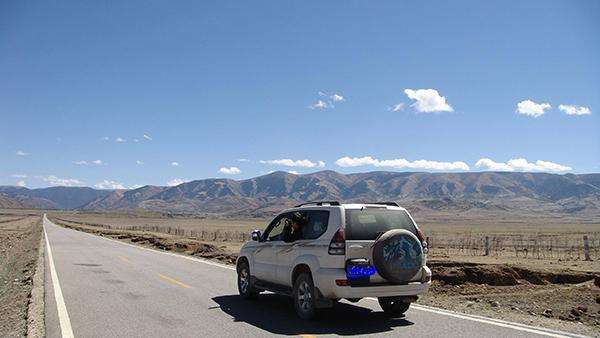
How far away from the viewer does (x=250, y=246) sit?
12.0m

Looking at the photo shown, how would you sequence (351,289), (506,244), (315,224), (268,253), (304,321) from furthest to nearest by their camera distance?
(506,244)
(268,253)
(315,224)
(304,321)
(351,289)

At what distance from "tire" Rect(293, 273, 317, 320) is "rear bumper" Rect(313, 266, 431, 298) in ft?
0.95

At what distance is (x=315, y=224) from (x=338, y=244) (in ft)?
2.99

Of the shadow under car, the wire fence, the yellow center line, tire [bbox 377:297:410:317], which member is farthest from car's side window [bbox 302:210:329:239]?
the wire fence

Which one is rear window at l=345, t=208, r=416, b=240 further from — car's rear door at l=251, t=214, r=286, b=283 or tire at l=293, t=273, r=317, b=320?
car's rear door at l=251, t=214, r=286, b=283

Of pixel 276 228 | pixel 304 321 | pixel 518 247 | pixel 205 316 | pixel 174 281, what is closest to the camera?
pixel 304 321

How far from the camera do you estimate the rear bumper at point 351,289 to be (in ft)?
28.8

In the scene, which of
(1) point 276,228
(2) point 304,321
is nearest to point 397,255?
(2) point 304,321

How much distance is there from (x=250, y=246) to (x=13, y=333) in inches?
190

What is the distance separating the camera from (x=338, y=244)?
893cm

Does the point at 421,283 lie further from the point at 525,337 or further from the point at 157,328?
the point at 157,328

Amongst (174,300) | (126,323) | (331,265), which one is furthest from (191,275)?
(331,265)

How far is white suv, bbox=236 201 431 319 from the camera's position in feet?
29.1

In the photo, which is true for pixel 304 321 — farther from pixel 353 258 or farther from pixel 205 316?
pixel 205 316
